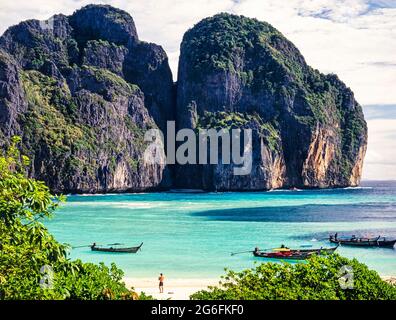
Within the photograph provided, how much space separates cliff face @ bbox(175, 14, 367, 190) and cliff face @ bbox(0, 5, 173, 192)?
668 centimetres

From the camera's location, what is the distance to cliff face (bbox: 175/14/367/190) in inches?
3147

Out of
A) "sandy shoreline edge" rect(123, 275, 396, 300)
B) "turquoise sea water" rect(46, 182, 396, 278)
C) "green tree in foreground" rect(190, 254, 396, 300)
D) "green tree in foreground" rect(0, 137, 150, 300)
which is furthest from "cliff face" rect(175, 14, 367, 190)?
"green tree in foreground" rect(0, 137, 150, 300)

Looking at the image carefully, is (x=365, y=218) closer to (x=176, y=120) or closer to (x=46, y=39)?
(x=176, y=120)

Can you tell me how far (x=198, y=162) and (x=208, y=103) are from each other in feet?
36.8

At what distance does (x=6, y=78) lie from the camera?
199 ft

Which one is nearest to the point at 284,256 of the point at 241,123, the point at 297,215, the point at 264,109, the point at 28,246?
the point at 28,246

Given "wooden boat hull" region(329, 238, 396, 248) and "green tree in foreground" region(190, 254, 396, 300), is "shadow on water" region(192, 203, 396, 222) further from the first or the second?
"green tree in foreground" region(190, 254, 396, 300)

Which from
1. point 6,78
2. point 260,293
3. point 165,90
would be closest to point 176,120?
point 165,90

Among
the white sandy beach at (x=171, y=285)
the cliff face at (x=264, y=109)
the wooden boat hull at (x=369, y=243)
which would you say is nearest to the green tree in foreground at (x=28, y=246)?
the white sandy beach at (x=171, y=285)

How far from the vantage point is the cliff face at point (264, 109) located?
79938 millimetres

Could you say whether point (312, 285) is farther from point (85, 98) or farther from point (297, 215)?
point (85, 98)

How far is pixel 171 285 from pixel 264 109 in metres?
72.4

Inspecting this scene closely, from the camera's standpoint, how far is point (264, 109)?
8612 cm

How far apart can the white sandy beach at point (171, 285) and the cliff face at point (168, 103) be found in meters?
50.2
